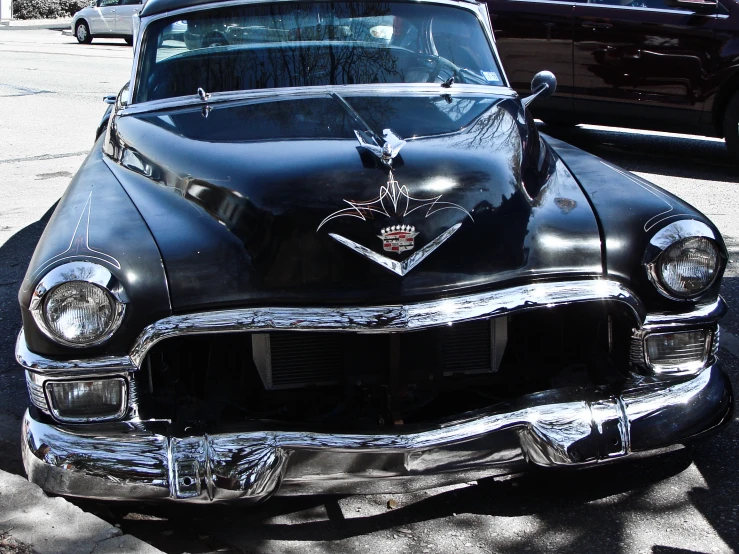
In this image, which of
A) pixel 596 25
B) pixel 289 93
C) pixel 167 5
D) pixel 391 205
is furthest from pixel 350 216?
pixel 596 25

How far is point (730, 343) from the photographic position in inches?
172

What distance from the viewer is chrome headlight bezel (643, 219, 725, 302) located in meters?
2.98

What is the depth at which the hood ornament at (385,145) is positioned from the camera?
120 inches

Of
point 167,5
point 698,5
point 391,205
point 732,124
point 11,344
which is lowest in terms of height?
point 11,344

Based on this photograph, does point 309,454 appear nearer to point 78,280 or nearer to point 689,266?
point 78,280

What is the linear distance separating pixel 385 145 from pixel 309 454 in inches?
42.4

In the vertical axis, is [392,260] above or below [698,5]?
below

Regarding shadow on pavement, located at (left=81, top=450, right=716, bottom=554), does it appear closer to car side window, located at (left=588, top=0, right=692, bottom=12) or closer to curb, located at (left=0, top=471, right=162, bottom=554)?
curb, located at (left=0, top=471, right=162, bottom=554)

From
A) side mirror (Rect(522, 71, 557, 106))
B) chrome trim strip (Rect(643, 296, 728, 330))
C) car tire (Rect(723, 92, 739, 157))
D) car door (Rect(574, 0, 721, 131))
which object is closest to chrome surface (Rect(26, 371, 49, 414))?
chrome trim strip (Rect(643, 296, 728, 330))

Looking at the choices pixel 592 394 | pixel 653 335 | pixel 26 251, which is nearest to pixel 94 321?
pixel 592 394

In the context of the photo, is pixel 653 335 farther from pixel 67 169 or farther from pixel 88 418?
pixel 67 169

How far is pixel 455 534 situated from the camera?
294cm

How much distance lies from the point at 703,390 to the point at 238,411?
59.9 inches

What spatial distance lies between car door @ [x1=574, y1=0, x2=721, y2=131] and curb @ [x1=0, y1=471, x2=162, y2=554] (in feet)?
20.9
